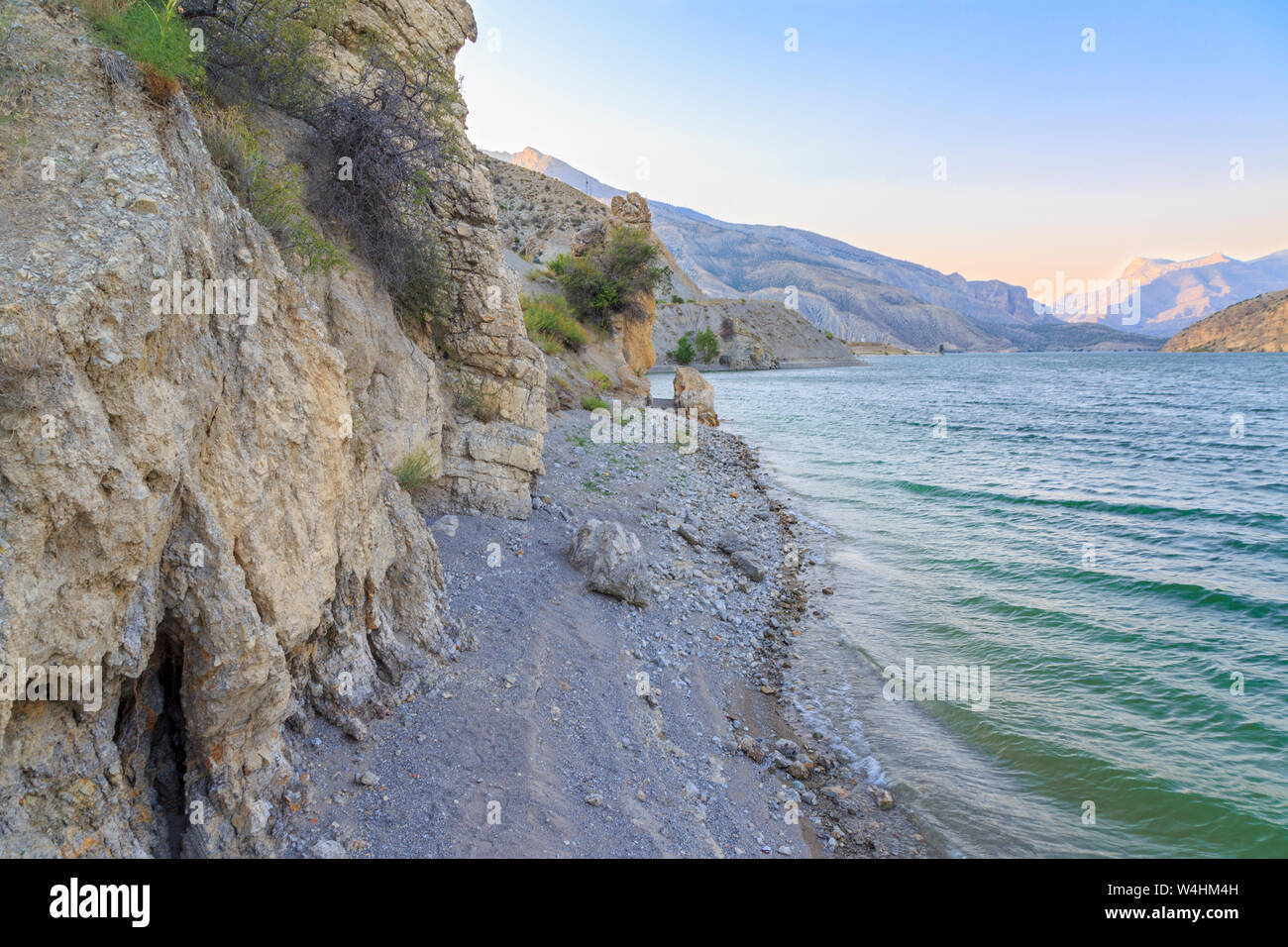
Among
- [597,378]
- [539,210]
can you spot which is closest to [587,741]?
[597,378]

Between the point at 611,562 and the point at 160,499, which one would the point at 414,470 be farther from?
the point at 160,499

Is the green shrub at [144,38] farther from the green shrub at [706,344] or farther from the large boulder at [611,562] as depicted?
the green shrub at [706,344]

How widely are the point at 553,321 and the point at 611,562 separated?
14.4m

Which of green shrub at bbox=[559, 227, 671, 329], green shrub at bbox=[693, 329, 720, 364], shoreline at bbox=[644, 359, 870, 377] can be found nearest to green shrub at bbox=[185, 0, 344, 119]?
green shrub at bbox=[559, 227, 671, 329]

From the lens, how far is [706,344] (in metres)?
80.7

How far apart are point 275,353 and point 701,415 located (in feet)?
79.0

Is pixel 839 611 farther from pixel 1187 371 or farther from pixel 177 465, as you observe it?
pixel 1187 371

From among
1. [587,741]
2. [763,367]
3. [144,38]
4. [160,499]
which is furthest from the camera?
[763,367]

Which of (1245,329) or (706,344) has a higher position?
(1245,329)

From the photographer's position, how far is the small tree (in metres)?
75.7

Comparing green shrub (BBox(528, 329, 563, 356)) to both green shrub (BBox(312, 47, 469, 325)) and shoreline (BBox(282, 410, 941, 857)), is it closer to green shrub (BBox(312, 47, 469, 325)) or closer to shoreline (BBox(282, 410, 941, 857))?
shoreline (BBox(282, 410, 941, 857))

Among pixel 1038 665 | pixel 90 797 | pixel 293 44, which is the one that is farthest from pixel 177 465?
pixel 1038 665

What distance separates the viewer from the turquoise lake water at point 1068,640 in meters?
6.75
